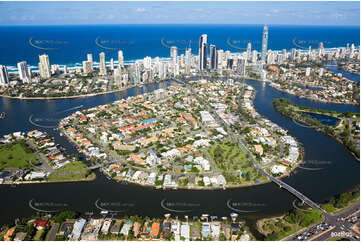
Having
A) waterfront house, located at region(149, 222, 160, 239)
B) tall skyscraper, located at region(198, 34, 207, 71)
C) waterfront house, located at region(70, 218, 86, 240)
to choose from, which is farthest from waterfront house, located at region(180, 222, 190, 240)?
tall skyscraper, located at region(198, 34, 207, 71)

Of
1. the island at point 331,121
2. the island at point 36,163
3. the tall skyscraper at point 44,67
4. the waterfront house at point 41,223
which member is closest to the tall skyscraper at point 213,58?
the island at point 331,121

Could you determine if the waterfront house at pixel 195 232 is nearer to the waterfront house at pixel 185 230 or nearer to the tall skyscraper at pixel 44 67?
the waterfront house at pixel 185 230

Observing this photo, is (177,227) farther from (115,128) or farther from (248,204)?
(115,128)

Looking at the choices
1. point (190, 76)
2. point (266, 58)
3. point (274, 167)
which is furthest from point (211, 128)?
point (266, 58)

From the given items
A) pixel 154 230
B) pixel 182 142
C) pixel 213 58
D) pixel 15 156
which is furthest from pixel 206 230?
pixel 213 58

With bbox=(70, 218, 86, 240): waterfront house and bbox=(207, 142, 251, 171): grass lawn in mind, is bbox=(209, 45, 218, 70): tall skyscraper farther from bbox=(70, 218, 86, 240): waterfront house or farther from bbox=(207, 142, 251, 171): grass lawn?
bbox=(70, 218, 86, 240): waterfront house

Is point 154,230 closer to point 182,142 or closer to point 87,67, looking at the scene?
point 182,142
